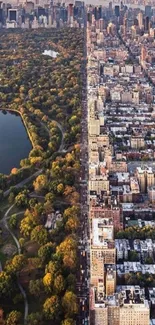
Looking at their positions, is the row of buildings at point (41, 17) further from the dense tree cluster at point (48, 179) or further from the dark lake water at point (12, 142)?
the dark lake water at point (12, 142)

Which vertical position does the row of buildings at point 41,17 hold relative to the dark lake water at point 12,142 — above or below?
above

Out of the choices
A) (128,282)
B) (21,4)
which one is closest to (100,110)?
(128,282)

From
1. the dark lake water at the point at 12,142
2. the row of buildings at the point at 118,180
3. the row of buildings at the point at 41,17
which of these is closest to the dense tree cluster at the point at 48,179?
the dark lake water at the point at 12,142

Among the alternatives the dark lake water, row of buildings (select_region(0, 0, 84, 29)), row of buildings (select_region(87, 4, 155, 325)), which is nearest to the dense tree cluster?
the dark lake water

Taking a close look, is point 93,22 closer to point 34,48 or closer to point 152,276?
point 34,48

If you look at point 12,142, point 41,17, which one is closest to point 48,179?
point 12,142

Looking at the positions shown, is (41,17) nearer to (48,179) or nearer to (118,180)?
(48,179)

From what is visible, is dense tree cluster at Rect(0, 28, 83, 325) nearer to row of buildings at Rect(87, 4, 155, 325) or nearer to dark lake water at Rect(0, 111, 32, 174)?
dark lake water at Rect(0, 111, 32, 174)

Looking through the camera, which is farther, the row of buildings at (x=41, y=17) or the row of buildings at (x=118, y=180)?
Answer: the row of buildings at (x=41, y=17)
